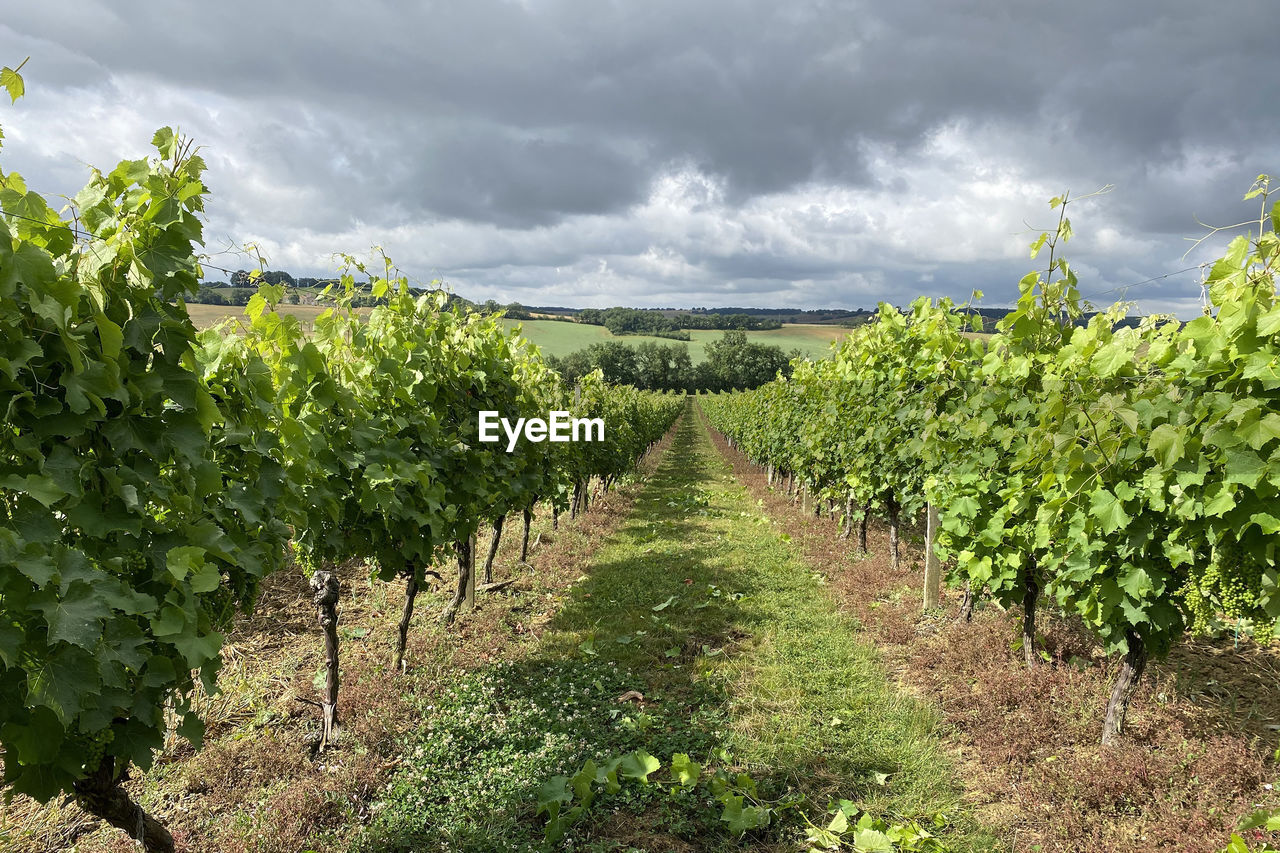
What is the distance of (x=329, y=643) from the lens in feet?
14.6

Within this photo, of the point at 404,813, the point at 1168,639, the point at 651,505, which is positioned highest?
the point at 1168,639

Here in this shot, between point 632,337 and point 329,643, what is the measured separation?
3732 inches

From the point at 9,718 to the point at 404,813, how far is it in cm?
221

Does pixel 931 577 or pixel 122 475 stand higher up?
pixel 122 475

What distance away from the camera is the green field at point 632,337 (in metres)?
75.4

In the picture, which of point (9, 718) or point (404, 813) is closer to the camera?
point (9, 718)

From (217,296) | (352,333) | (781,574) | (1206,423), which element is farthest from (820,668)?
(217,296)

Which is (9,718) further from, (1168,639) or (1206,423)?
(1168,639)

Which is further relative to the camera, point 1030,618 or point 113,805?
point 1030,618

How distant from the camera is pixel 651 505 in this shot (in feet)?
49.1

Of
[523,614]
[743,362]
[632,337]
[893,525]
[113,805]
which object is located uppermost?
[632,337]

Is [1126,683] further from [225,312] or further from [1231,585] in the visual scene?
[225,312]

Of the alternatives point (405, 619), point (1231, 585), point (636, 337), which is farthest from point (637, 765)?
point (636, 337)

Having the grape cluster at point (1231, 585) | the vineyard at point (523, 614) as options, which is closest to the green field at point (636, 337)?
the vineyard at point (523, 614)
